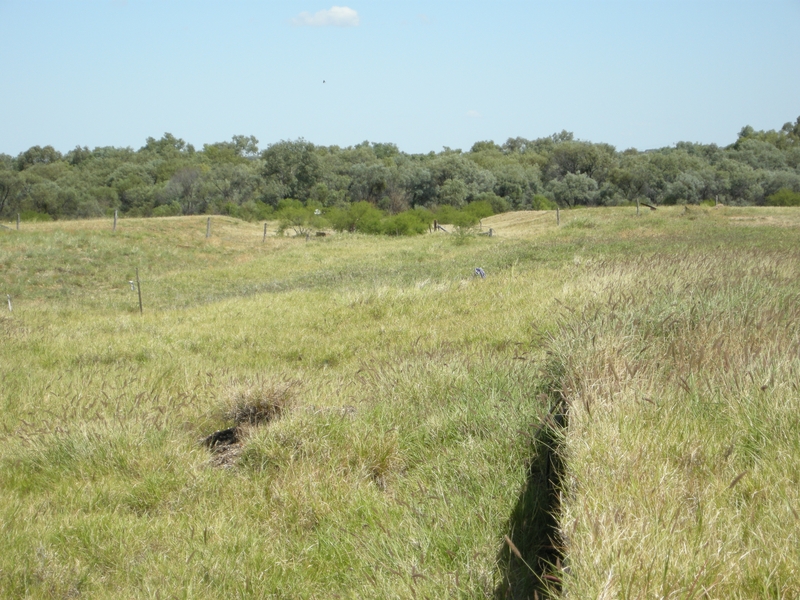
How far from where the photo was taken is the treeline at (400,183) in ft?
193

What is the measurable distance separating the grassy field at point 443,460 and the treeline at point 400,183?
46.2 metres

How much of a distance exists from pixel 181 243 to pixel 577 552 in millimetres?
34863

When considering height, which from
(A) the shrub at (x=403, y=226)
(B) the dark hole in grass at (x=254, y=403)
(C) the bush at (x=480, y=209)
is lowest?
(B) the dark hole in grass at (x=254, y=403)

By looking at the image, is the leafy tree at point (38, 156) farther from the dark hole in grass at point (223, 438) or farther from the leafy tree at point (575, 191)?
the dark hole in grass at point (223, 438)

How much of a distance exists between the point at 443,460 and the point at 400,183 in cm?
6911

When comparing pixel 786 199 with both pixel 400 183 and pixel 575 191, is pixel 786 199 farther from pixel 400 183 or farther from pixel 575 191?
pixel 400 183

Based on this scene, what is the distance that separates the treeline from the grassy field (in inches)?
1820

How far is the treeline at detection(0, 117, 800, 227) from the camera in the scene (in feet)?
193

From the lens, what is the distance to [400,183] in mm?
71938

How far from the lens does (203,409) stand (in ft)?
20.7

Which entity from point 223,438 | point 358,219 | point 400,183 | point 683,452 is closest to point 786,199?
point 358,219

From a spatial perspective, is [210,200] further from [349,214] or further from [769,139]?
[769,139]

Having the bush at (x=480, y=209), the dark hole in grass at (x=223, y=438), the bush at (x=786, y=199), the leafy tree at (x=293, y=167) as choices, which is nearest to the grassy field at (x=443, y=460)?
the dark hole in grass at (x=223, y=438)

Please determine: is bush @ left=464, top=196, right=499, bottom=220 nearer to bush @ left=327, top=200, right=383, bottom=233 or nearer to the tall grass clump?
bush @ left=327, top=200, right=383, bottom=233
